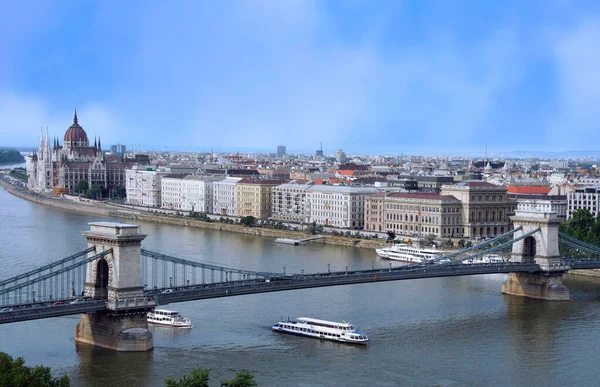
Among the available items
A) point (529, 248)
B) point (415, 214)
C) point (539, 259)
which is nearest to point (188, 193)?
point (415, 214)

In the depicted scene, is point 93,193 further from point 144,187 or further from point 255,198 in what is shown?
point 255,198

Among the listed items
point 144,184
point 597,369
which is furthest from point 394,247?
point 144,184

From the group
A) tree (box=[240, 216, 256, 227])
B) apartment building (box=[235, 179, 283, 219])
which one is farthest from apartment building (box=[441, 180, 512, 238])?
apartment building (box=[235, 179, 283, 219])

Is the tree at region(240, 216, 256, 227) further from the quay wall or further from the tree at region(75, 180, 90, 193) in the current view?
the tree at region(75, 180, 90, 193)

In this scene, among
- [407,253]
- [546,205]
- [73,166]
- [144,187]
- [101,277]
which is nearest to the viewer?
[101,277]

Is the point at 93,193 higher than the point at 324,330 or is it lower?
higher
